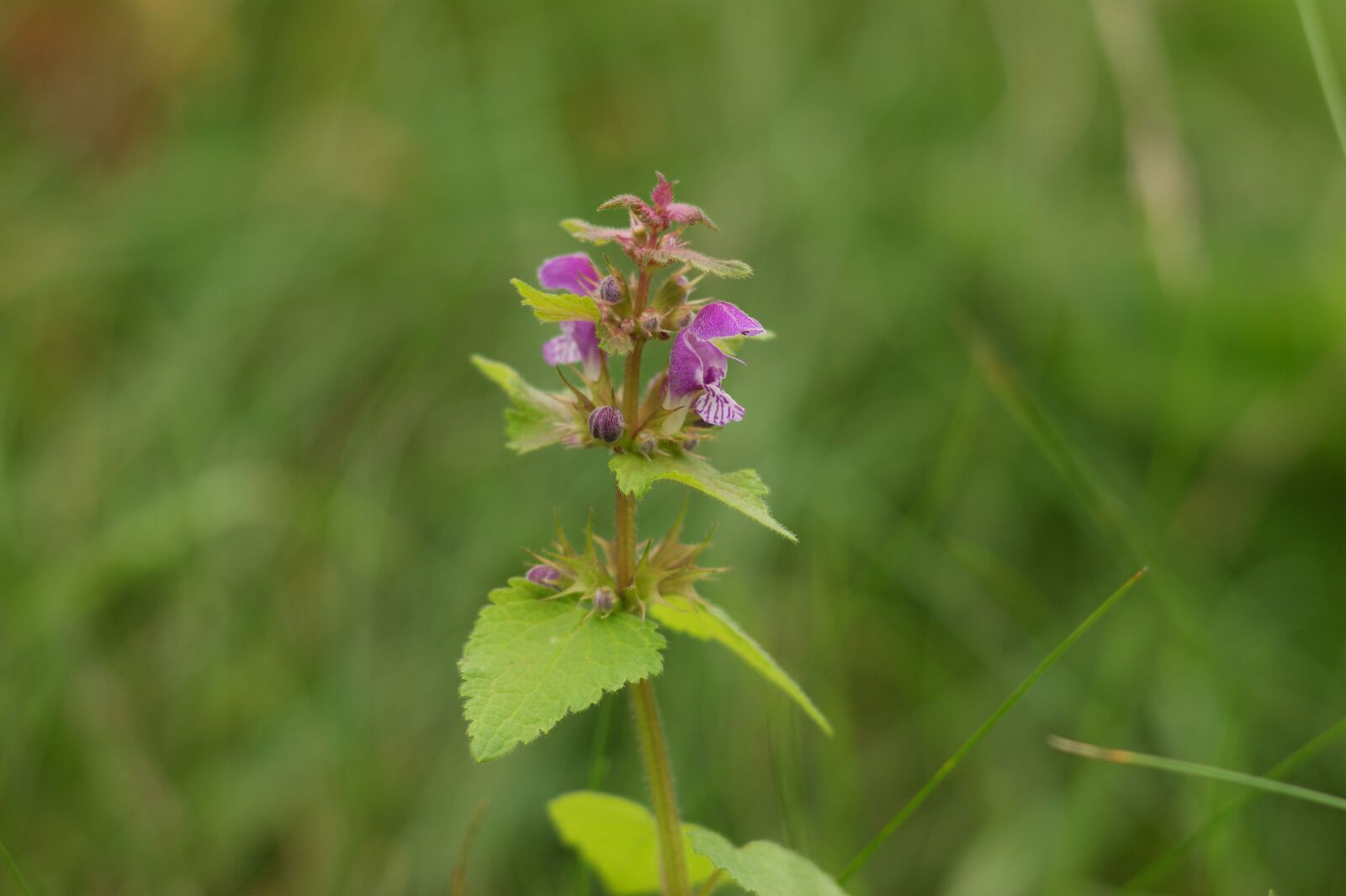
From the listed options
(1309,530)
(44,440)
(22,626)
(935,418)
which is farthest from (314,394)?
(1309,530)

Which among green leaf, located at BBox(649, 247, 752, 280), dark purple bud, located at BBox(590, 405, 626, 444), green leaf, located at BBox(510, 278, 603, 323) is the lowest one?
dark purple bud, located at BBox(590, 405, 626, 444)

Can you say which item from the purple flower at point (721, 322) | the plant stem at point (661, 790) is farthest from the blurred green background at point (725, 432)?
the purple flower at point (721, 322)

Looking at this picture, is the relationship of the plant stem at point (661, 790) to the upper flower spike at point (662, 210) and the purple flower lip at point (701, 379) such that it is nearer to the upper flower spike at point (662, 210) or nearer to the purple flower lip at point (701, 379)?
the purple flower lip at point (701, 379)

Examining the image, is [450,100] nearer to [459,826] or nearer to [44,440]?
[44,440]

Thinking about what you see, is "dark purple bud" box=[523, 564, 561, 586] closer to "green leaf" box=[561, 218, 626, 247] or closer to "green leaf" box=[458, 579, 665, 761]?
"green leaf" box=[458, 579, 665, 761]

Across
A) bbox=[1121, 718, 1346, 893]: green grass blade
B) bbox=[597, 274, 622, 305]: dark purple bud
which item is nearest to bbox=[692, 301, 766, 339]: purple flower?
bbox=[597, 274, 622, 305]: dark purple bud

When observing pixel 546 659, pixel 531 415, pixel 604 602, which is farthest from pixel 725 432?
pixel 546 659
